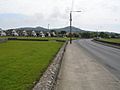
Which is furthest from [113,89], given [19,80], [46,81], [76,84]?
[19,80]

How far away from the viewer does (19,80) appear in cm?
1238

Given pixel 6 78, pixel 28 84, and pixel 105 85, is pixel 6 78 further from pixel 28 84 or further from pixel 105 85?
pixel 105 85

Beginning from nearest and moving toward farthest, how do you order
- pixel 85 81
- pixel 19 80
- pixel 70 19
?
pixel 19 80 < pixel 85 81 < pixel 70 19

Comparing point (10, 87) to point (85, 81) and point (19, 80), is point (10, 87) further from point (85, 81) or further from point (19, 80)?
point (85, 81)

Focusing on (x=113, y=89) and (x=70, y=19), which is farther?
(x=70, y=19)

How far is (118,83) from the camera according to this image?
13.1 metres

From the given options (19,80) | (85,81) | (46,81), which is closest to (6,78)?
(19,80)

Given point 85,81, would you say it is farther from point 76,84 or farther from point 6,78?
point 6,78

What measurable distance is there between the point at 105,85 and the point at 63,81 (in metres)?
2.04

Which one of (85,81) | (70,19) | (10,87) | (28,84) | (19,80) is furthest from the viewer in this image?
(70,19)

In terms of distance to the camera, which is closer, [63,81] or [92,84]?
[92,84]

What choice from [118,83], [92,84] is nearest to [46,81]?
[92,84]

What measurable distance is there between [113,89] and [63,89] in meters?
1.85

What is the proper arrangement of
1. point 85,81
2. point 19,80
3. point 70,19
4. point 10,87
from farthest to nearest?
point 70,19, point 85,81, point 19,80, point 10,87
